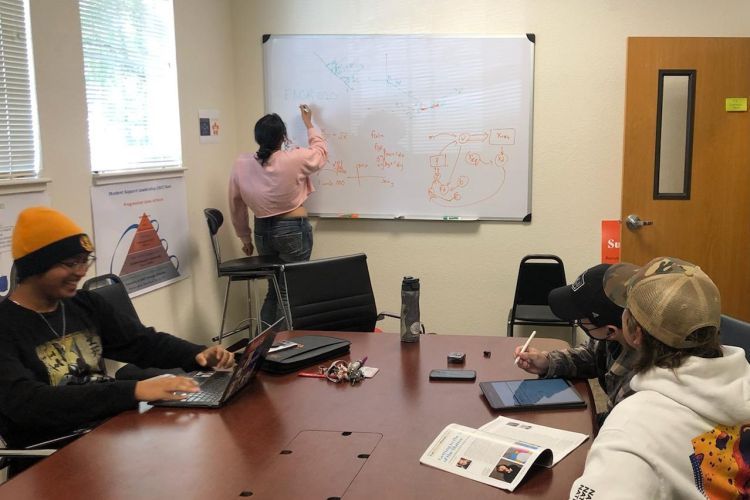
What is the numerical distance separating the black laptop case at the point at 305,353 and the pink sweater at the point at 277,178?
177 cm

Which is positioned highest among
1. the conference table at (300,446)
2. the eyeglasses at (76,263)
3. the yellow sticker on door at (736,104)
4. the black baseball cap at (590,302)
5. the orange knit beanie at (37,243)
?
the yellow sticker on door at (736,104)

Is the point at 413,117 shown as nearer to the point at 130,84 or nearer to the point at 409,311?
the point at 130,84

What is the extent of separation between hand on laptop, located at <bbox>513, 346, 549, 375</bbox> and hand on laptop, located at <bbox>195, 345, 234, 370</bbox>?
908 millimetres

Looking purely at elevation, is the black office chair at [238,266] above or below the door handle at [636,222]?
below

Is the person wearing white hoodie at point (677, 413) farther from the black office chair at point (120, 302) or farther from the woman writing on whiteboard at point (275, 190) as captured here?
the woman writing on whiteboard at point (275, 190)

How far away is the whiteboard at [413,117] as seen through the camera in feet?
14.3

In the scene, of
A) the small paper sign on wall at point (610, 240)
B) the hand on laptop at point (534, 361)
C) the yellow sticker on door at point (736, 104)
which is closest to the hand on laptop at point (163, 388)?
the hand on laptop at point (534, 361)

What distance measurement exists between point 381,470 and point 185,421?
0.60 m

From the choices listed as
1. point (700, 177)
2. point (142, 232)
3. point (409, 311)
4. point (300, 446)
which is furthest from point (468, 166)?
point (300, 446)

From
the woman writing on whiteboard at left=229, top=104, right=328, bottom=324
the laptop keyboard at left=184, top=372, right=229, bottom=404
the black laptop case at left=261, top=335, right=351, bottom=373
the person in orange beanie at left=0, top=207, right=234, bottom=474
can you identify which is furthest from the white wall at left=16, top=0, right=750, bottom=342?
the laptop keyboard at left=184, top=372, right=229, bottom=404

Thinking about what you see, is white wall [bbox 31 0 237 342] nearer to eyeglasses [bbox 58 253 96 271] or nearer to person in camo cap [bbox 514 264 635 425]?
eyeglasses [bbox 58 253 96 271]

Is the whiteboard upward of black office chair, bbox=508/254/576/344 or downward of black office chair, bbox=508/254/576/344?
upward

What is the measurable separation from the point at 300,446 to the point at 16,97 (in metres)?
2.02

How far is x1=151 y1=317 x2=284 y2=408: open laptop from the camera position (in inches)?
77.2
